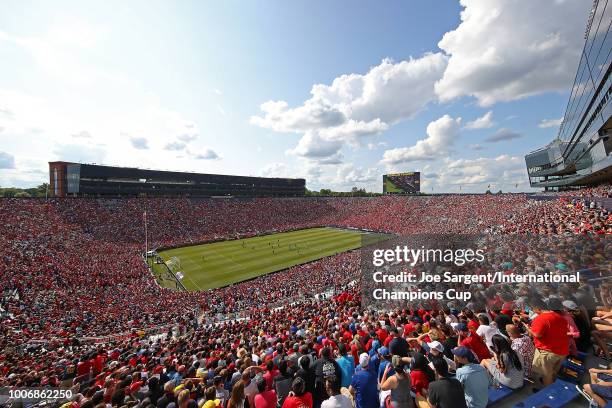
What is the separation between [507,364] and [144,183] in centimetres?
7788

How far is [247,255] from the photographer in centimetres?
3984

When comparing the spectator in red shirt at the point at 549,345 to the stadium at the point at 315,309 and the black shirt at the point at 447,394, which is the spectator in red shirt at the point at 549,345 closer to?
the stadium at the point at 315,309

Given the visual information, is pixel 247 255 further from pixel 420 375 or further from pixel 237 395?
pixel 420 375

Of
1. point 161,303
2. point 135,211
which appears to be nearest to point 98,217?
point 135,211

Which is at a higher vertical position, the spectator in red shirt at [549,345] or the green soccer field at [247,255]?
the spectator in red shirt at [549,345]

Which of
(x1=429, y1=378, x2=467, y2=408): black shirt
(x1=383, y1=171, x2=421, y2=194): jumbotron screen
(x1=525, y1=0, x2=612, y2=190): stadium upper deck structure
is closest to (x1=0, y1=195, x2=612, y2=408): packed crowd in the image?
(x1=429, y1=378, x2=467, y2=408): black shirt

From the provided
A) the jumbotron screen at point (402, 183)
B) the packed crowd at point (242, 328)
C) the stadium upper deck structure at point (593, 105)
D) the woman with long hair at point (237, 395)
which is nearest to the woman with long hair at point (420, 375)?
the packed crowd at point (242, 328)

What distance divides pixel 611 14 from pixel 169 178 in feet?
260

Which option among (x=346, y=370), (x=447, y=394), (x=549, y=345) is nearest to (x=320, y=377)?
(x=346, y=370)

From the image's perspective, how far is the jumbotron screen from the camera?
272 ft

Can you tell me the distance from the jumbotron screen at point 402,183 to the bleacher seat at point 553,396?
8343 centimetres

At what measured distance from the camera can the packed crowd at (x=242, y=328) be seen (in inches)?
185

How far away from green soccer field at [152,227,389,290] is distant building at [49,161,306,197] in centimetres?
3261

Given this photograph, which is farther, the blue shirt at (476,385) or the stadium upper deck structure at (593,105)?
the stadium upper deck structure at (593,105)
